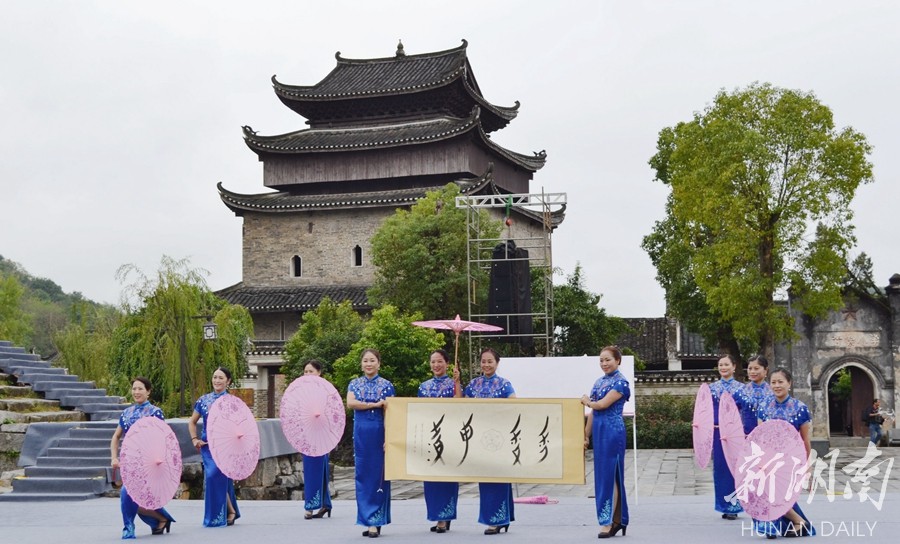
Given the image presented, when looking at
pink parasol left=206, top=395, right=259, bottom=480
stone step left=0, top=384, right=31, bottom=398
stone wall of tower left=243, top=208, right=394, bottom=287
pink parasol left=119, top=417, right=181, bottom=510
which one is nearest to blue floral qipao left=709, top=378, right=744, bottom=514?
Result: pink parasol left=206, top=395, right=259, bottom=480

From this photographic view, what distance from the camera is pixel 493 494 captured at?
941 centimetres

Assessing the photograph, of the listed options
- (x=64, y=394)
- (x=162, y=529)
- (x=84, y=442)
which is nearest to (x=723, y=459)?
(x=162, y=529)

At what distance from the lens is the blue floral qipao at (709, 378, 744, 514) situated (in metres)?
9.89

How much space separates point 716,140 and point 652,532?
18965 mm

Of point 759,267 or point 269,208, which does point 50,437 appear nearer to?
point 759,267

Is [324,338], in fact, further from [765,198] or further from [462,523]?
[462,523]

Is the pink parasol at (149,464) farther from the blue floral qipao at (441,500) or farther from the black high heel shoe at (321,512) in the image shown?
the blue floral qipao at (441,500)

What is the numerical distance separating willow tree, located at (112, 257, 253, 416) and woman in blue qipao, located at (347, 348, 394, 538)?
19.0 metres

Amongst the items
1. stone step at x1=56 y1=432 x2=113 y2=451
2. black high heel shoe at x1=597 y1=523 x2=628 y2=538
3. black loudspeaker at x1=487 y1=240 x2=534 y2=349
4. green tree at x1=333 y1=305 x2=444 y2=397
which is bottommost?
black high heel shoe at x1=597 y1=523 x2=628 y2=538

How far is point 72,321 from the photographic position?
118 feet

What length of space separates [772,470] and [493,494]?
2.25m

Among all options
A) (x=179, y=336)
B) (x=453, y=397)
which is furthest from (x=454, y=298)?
(x=453, y=397)

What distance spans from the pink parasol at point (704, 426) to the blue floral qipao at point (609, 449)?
1.46 m

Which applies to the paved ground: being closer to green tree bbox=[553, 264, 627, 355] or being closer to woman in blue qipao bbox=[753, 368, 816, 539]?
woman in blue qipao bbox=[753, 368, 816, 539]
